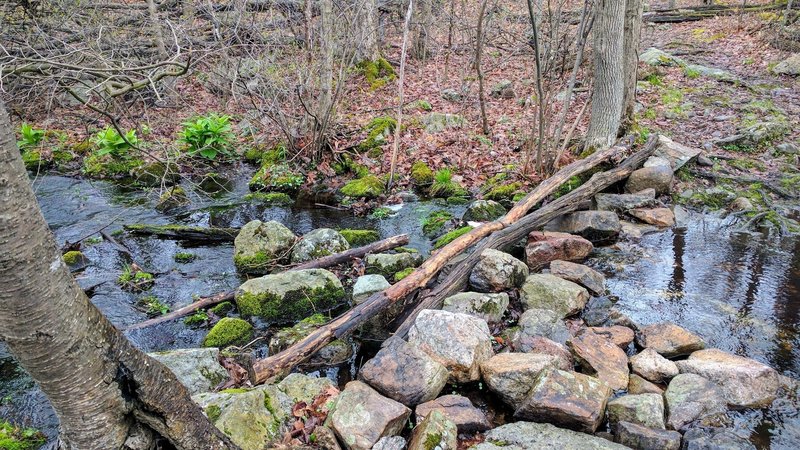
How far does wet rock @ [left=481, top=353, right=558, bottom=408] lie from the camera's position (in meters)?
4.11

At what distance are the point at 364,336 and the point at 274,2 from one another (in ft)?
25.0

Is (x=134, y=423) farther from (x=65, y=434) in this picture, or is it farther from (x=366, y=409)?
(x=366, y=409)

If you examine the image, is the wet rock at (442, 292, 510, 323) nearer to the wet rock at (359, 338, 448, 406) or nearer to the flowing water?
the wet rock at (359, 338, 448, 406)

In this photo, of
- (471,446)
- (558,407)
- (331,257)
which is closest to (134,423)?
(471,446)

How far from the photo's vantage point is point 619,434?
146 inches

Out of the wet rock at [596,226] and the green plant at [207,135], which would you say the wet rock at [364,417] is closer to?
the wet rock at [596,226]

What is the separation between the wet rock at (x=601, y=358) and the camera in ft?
14.5

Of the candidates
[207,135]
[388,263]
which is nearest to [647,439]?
[388,263]

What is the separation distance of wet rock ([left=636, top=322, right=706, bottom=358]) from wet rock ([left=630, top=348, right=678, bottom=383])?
0.24 m

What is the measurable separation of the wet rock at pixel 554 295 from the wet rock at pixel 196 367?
3145 millimetres

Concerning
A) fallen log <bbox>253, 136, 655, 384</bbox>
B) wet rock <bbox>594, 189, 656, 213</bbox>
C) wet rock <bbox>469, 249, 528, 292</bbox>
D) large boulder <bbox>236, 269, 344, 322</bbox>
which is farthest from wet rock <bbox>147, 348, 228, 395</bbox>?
wet rock <bbox>594, 189, 656, 213</bbox>

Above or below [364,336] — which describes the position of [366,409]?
→ above

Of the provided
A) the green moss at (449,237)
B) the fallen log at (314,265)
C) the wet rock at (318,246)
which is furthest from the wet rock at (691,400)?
the wet rock at (318,246)

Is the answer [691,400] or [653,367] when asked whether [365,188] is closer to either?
[653,367]
